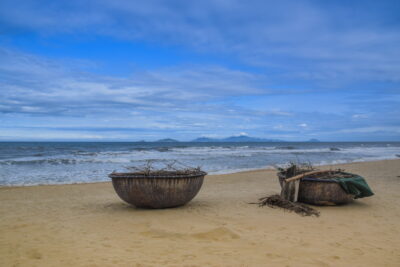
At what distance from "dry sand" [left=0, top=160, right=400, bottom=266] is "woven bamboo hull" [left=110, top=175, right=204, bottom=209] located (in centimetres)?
20

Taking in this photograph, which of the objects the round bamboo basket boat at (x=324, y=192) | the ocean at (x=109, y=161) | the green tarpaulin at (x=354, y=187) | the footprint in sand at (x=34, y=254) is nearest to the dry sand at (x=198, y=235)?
the footprint in sand at (x=34, y=254)

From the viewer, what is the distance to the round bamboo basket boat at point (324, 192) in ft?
23.1

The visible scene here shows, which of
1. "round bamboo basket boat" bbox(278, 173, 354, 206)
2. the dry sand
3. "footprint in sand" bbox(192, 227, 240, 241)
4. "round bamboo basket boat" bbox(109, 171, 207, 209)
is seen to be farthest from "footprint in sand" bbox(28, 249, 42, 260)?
"round bamboo basket boat" bbox(278, 173, 354, 206)

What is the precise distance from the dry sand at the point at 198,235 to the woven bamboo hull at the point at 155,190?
0.65ft

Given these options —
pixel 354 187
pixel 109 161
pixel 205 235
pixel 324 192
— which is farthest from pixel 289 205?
pixel 109 161

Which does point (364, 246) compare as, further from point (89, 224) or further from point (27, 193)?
point (27, 193)

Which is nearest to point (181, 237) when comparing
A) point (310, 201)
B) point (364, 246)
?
point (364, 246)

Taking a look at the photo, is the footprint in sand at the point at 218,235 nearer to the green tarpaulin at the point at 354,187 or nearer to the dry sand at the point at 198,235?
the dry sand at the point at 198,235

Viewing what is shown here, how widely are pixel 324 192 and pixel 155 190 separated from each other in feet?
11.2

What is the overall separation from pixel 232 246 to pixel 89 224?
257 cm

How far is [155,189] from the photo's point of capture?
636 centimetres

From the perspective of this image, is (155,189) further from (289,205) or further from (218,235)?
(289,205)

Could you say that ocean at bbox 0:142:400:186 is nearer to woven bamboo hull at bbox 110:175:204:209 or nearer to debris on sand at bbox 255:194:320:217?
debris on sand at bbox 255:194:320:217

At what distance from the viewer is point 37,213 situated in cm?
674
